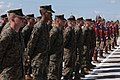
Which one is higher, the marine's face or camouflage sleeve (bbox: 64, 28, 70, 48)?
the marine's face

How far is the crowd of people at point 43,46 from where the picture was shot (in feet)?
22.1

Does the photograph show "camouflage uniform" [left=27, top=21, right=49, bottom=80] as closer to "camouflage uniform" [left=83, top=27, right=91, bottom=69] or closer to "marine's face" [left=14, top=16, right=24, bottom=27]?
"marine's face" [left=14, top=16, right=24, bottom=27]

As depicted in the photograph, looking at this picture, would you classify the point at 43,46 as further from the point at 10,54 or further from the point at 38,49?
the point at 10,54

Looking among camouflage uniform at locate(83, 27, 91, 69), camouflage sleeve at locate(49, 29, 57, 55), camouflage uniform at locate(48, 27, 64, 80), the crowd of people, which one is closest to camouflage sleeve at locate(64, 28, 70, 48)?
the crowd of people

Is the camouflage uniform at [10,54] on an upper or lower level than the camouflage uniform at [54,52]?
upper

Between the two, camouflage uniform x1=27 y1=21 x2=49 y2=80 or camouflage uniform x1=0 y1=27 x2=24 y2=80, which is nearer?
camouflage uniform x1=0 y1=27 x2=24 y2=80

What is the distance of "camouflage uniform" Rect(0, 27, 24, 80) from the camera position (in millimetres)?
6664

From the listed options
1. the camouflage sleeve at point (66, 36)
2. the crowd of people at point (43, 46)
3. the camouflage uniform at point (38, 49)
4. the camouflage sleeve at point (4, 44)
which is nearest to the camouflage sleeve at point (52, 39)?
the crowd of people at point (43, 46)

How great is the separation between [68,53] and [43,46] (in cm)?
305

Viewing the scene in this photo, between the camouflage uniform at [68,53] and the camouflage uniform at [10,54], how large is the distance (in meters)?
5.19

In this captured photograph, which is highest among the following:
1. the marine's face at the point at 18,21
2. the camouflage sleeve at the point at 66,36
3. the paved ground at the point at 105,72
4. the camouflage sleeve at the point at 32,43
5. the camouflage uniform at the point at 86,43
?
the marine's face at the point at 18,21

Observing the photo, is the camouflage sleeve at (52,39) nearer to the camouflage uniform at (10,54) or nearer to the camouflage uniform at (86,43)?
the camouflage uniform at (10,54)

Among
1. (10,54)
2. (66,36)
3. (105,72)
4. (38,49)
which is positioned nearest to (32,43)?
(38,49)

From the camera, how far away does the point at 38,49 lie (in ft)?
29.8
